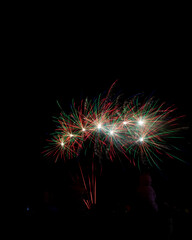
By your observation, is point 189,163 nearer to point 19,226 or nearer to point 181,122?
point 181,122

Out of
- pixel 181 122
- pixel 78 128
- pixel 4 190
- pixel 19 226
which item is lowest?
pixel 19 226

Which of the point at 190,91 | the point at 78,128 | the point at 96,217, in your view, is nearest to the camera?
the point at 96,217

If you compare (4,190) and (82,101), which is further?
(82,101)

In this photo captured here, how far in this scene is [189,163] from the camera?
744cm

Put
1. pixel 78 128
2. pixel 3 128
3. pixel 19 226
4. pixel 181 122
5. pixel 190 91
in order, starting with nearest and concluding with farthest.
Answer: pixel 19 226 → pixel 190 91 → pixel 181 122 → pixel 78 128 → pixel 3 128

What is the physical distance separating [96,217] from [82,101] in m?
4.99

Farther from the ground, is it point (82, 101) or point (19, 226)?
point (82, 101)

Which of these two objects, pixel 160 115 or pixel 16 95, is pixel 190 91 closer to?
pixel 160 115

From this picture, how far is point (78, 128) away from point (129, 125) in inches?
103

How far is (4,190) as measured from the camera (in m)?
5.25

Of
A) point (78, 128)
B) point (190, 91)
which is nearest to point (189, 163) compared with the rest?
point (190, 91)

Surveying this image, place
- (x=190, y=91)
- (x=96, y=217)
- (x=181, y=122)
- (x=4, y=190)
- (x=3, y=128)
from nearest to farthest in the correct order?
(x=96, y=217) < (x=4, y=190) < (x=190, y=91) < (x=181, y=122) < (x=3, y=128)

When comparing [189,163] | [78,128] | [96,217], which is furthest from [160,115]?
[96,217]

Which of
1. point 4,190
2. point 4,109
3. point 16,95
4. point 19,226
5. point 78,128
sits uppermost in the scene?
point 16,95
